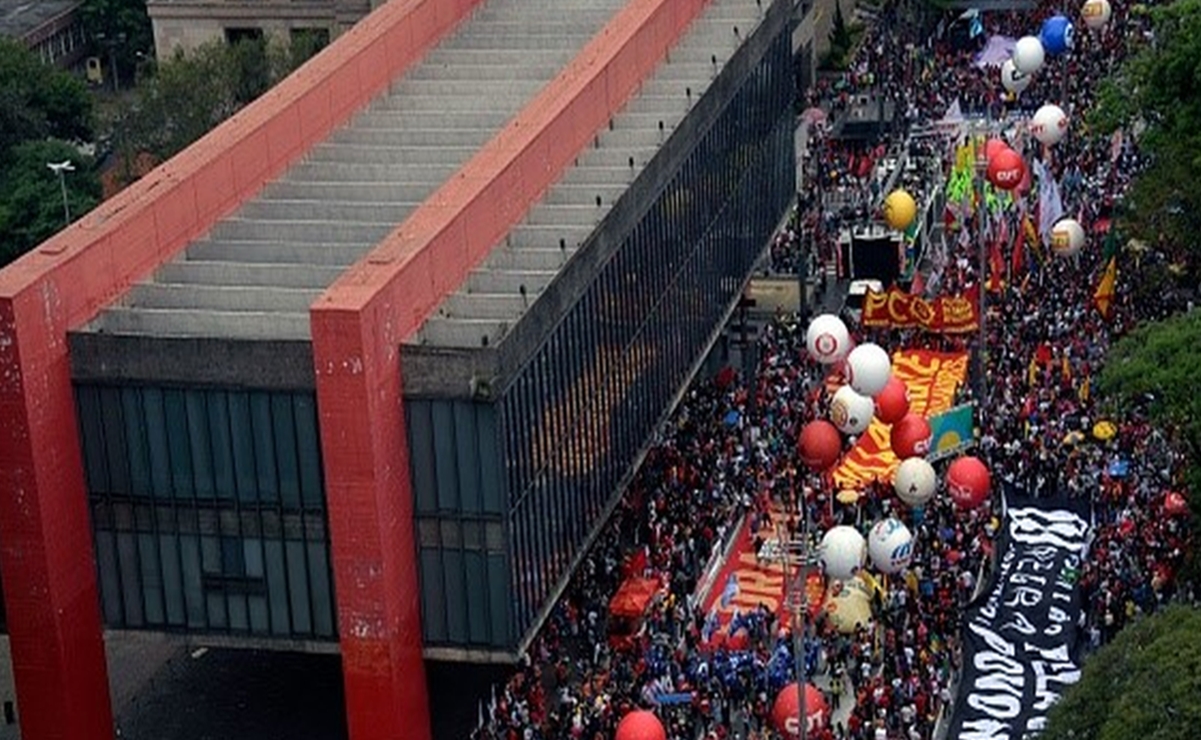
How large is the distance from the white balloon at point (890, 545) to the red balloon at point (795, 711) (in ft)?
19.7

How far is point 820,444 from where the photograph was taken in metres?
58.2

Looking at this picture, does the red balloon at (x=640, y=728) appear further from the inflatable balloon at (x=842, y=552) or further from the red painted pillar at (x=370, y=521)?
the inflatable balloon at (x=842, y=552)

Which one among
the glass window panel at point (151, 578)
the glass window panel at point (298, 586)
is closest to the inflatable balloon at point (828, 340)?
the glass window panel at point (298, 586)

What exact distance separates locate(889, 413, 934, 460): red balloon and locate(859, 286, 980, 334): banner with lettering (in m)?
10.7

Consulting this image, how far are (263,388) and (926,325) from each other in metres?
26.6

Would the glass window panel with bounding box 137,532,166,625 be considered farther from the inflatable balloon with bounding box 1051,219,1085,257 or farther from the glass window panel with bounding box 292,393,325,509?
the inflatable balloon with bounding box 1051,219,1085,257

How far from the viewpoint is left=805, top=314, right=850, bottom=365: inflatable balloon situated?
6025 centimetres

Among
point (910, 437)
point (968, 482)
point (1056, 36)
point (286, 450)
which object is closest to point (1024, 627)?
point (968, 482)

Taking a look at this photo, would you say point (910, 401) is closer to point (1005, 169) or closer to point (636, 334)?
point (636, 334)

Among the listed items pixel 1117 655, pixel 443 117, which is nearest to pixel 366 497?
pixel 1117 655

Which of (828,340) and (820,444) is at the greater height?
(828,340)

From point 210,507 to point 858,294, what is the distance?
3025cm

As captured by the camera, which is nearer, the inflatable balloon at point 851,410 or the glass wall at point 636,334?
the glass wall at point 636,334

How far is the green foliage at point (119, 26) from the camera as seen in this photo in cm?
11338
